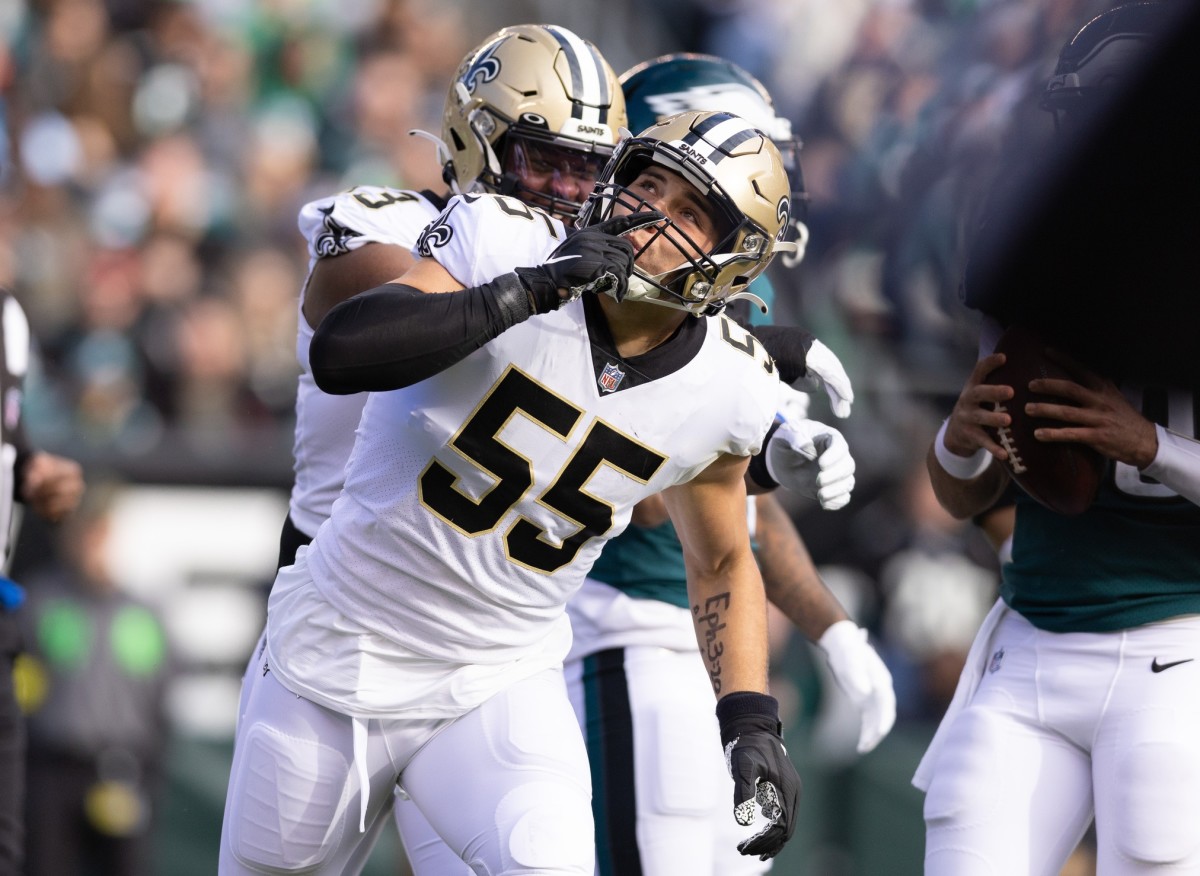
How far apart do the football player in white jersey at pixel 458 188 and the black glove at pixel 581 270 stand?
2.46 feet

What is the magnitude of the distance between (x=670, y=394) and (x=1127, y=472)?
1.03m

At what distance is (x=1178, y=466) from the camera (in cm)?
342

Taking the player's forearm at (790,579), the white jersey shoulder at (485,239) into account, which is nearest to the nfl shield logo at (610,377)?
the white jersey shoulder at (485,239)

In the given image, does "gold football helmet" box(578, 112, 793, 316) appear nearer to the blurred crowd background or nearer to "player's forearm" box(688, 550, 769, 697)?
"player's forearm" box(688, 550, 769, 697)

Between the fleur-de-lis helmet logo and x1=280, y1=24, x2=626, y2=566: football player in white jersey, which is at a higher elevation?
the fleur-de-lis helmet logo

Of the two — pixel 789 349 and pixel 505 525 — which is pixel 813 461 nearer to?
pixel 789 349

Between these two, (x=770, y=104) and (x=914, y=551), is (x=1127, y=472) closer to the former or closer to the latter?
(x=770, y=104)

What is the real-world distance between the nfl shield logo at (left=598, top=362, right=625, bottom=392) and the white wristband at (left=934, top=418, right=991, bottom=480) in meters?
0.92

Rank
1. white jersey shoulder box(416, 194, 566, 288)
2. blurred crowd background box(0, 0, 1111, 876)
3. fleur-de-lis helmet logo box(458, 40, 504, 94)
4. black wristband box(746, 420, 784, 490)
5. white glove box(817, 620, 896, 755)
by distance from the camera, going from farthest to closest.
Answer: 1. blurred crowd background box(0, 0, 1111, 876)
2. white glove box(817, 620, 896, 755)
3. fleur-de-lis helmet logo box(458, 40, 504, 94)
4. black wristband box(746, 420, 784, 490)
5. white jersey shoulder box(416, 194, 566, 288)

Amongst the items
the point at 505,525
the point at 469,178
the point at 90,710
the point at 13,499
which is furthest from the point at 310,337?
the point at 90,710

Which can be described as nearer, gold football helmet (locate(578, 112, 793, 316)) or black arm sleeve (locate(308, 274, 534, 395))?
black arm sleeve (locate(308, 274, 534, 395))

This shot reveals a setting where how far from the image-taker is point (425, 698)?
128 inches

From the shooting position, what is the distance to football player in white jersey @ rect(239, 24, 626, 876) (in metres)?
3.72

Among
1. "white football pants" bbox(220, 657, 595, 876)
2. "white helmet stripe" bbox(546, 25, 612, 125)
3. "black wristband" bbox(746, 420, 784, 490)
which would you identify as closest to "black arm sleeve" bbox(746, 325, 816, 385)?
"black wristband" bbox(746, 420, 784, 490)
